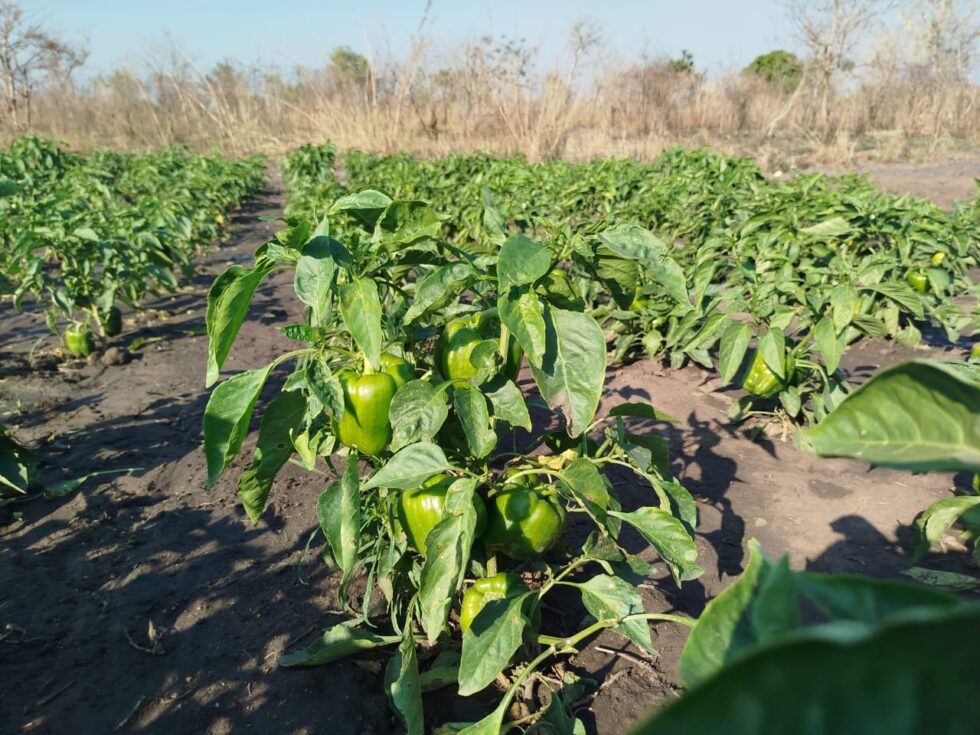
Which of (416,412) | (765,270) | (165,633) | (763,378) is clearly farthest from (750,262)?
(165,633)

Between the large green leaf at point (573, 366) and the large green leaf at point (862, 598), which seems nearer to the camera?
the large green leaf at point (862, 598)

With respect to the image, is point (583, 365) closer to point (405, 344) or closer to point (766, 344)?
point (405, 344)

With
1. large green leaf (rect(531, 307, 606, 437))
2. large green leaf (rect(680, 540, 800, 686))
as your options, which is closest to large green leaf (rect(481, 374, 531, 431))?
large green leaf (rect(531, 307, 606, 437))

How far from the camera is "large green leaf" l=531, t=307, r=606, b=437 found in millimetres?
1381

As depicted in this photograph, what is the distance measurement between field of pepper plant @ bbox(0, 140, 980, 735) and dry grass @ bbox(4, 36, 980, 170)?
12.1 meters

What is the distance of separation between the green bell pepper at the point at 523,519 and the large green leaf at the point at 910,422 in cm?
101

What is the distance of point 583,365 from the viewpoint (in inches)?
54.7

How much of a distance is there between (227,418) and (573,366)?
2.40 feet

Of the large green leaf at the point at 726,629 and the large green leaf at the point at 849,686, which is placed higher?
the large green leaf at the point at 849,686

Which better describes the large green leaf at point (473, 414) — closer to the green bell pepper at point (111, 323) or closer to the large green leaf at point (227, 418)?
the large green leaf at point (227, 418)

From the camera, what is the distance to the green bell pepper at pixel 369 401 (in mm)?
1474

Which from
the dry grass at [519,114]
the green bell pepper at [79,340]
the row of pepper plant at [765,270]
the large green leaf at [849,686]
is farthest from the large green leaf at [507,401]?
the dry grass at [519,114]

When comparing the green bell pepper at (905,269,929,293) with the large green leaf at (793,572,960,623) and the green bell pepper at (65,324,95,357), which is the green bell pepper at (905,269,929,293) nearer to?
the large green leaf at (793,572,960,623)

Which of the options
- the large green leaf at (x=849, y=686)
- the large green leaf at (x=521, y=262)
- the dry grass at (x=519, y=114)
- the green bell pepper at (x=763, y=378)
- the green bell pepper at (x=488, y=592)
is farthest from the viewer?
the dry grass at (x=519, y=114)
